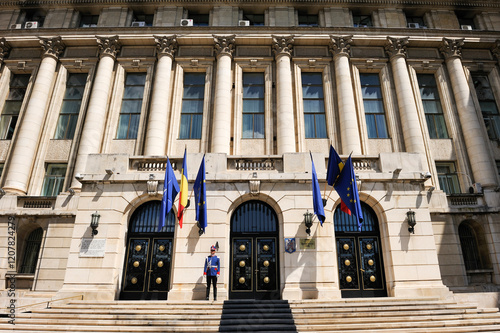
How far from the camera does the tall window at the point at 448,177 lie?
871 inches

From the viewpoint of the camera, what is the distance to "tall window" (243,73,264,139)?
2389 cm

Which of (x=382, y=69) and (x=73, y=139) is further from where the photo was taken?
(x=382, y=69)

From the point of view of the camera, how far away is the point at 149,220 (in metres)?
16.0

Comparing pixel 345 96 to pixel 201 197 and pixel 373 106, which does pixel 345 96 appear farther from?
pixel 201 197

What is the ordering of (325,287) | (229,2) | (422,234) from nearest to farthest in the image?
(325,287)
(422,234)
(229,2)

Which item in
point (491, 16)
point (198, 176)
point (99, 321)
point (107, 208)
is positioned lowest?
point (99, 321)

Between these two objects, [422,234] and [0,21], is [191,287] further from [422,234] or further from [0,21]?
[0,21]

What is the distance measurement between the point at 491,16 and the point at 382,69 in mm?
10893

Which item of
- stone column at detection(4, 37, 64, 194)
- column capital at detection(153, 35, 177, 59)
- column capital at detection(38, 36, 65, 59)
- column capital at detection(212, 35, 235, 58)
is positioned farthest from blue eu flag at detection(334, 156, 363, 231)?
column capital at detection(38, 36, 65, 59)

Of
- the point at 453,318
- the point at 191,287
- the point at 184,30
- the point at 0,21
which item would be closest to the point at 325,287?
the point at 453,318

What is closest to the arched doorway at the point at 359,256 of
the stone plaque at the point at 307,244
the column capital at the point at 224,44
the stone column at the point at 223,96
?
the stone plaque at the point at 307,244

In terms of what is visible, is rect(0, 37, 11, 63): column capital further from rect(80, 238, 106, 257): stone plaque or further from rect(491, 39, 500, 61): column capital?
rect(491, 39, 500, 61): column capital

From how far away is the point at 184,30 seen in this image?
26.3 m

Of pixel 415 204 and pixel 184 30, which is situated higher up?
pixel 184 30
